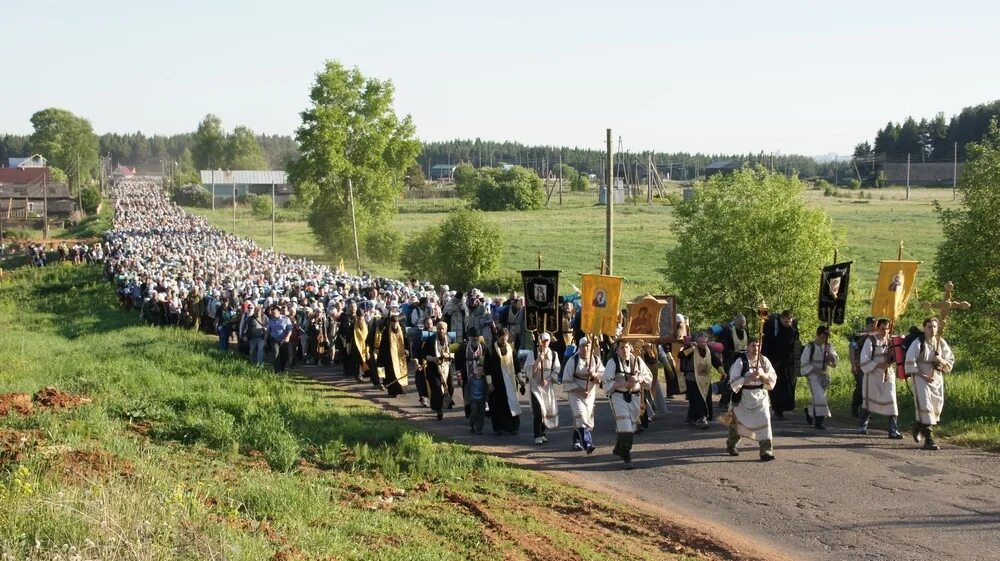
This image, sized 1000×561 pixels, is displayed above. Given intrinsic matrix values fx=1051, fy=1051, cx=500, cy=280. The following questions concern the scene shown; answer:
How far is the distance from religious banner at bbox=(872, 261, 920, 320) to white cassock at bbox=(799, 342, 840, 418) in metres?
1.03

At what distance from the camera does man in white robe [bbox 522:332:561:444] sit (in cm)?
1441

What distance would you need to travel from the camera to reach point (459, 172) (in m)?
119

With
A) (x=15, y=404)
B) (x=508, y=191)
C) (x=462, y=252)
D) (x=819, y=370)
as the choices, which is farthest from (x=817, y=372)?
(x=508, y=191)

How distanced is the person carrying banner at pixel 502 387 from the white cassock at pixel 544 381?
16.5 inches

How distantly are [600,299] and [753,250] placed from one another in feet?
26.7

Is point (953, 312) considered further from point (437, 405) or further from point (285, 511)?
point (285, 511)

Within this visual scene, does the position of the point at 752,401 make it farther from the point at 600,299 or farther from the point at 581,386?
the point at 600,299

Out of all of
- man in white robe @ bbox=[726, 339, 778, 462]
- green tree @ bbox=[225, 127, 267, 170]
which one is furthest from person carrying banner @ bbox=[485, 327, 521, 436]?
green tree @ bbox=[225, 127, 267, 170]

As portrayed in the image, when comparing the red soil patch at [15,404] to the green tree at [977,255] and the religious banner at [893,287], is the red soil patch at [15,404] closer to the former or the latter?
the religious banner at [893,287]

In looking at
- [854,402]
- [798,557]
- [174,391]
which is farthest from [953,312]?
[174,391]

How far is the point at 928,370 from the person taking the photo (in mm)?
13977

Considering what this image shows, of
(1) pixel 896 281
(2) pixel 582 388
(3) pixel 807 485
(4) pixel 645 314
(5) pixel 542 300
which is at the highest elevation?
(1) pixel 896 281

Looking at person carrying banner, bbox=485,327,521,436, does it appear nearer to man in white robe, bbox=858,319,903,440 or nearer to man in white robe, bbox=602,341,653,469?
man in white robe, bbox=602,341,653,469

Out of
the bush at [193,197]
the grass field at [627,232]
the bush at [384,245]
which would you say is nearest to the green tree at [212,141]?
the bush at [193,197]
